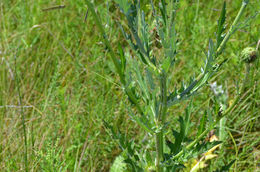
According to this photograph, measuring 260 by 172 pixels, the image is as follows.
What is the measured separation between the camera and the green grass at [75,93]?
7.30 feet

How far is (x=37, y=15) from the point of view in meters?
3.53

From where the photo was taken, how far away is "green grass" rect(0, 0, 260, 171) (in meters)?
2.22

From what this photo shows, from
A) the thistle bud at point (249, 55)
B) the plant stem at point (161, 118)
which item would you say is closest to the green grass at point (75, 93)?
the thistle bud at point (249, 55)

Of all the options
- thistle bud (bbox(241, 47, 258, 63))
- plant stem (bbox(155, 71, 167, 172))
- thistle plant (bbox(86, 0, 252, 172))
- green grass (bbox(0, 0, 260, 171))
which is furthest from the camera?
green grass (bbox(0, 0, 260, 171))

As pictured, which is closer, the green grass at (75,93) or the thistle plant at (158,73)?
the thistle plant at (158,73)

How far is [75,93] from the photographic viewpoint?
2.79 m

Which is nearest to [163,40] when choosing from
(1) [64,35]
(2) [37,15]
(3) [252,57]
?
(3) [252,57]

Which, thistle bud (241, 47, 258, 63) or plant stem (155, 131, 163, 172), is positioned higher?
thistle bud (241, 47, 258, 63)

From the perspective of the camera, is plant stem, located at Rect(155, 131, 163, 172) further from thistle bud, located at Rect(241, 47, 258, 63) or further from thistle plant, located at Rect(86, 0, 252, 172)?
thistle bud, located at Rect(241, 47, 258, 63)

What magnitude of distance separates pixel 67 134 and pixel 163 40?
1.32 metres

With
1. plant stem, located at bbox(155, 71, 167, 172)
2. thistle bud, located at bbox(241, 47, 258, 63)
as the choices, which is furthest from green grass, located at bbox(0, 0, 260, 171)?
plant stem, located at bbox(155, 71, 167, 172)

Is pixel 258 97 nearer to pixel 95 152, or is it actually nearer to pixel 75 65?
pixel 95 152

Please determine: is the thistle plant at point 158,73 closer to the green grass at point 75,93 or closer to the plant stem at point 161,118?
the plant stem at point 161,118

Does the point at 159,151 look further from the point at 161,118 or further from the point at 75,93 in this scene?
the point at 75,93
